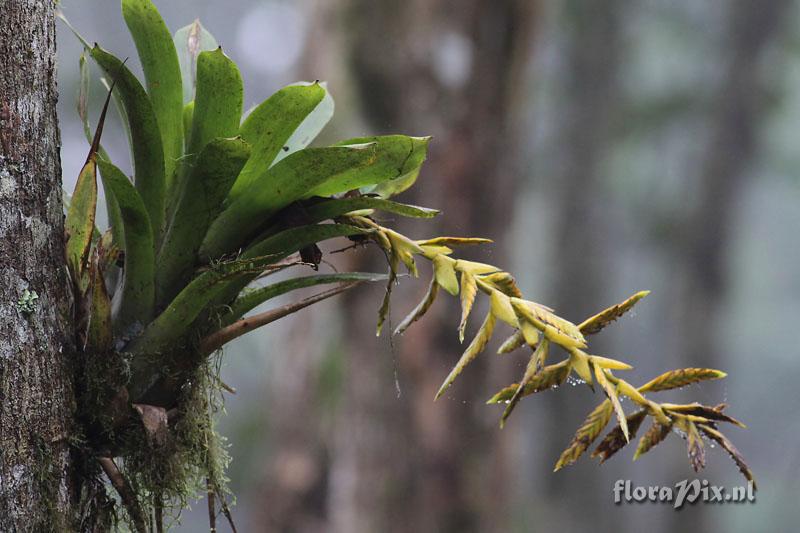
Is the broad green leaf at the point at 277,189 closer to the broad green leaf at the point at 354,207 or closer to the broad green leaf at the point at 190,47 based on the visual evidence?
the broad green leaf at the point at 354,207

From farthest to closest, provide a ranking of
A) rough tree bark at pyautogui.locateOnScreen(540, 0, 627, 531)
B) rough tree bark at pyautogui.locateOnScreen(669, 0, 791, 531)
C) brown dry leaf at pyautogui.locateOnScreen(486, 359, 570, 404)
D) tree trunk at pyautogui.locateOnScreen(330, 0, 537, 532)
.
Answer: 1. rough tree bark at pyautogui.locateOnScreen(540, 0, 627, 531)
2. rough tree bark at pyautogui.locateOnScreen(669, 0, 791, 531)
3. tree trunk at pyautogui.locateOnScreen(330, 0, 537, 532)
4. brown dry leaf at pyautogui.locateOnScreen(486, 359, 570, 404)

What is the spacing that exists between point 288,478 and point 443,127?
108 inches

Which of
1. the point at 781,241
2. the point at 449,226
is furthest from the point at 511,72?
the point at 781,241

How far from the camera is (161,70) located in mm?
1138

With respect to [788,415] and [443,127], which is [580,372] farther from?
[788,415]

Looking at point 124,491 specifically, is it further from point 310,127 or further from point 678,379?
point 678,379

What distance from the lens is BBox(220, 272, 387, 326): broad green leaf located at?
45.7 inches

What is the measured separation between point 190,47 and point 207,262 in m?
0.43

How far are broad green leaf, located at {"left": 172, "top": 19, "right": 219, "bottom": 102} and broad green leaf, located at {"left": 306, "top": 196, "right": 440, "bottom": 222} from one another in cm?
36

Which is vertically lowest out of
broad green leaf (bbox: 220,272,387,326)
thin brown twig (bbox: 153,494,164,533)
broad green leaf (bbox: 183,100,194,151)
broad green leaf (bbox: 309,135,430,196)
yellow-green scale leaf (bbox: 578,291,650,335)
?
thin brown twig (bbox: 153,494,164,533)

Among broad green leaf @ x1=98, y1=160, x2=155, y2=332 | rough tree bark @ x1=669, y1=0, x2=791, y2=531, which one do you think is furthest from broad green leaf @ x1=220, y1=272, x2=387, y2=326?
rough tree bark @ x1=669, y1=0, x2=791, y2=531

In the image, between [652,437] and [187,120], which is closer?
[652,437]

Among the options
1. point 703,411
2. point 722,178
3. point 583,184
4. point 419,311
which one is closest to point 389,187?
point 419,311

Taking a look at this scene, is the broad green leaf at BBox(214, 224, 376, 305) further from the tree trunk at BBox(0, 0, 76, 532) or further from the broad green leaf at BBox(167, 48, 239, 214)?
the tree trunk at BBox(0, 0, 76, 532)
